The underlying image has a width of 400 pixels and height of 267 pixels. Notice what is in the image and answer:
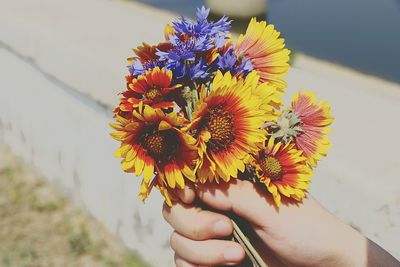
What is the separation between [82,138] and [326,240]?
2074 mm

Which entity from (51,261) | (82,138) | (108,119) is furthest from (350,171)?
(51,261)

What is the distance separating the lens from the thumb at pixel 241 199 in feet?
4.15

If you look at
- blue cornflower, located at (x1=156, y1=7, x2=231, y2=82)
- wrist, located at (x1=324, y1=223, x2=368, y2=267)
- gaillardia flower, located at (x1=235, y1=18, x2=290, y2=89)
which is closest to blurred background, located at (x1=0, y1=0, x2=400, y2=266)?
wrist, located at (x1=324, y1=223, x2=368, y2=267)

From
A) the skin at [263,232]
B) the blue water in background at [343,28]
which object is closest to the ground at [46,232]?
the skin at [263,232]

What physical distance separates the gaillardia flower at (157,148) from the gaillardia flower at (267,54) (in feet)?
0.75

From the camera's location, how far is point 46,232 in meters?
3.49

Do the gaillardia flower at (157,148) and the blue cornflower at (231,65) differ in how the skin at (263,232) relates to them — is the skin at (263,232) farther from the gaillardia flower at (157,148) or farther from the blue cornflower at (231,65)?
the blue cornflower at (231,65)

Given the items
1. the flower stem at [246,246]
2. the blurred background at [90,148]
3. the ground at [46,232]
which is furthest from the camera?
the ground at [46,232]

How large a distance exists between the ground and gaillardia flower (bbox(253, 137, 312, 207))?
6.84 ft

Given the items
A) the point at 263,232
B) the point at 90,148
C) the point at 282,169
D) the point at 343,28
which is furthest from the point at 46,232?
the point at 343,28

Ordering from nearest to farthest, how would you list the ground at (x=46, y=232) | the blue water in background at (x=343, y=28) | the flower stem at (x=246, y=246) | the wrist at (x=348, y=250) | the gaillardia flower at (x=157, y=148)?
the gaillardia flower at (x=157, y=148)
the flower stem at (x=246, y=246)
the wrist at (x=348, y=250)
the ground at (x=46, y=232)
the blue water in background at (x=343, y=28)

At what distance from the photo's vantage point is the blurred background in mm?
1934

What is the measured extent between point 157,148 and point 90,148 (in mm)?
2046

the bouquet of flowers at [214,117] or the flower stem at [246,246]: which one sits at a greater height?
the bouquet of flowers at [214,117]
